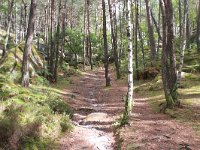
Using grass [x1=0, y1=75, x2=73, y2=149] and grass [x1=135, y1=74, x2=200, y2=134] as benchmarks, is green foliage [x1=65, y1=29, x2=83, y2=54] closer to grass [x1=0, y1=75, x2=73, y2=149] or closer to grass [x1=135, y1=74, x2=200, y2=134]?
grass [x1=135, y1=74, x2=200, y2=134]

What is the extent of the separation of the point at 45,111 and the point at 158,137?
4.44 m

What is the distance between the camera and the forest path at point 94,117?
11391mm

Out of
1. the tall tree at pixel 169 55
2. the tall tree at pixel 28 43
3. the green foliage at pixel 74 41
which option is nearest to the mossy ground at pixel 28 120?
the tall tree at pixel 28 43

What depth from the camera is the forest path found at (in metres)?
11.4

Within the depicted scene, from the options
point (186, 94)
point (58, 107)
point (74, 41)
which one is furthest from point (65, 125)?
point (74, 41)

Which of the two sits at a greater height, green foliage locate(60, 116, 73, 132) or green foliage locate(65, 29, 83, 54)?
green foliage locate(65, 29, 83, 54)

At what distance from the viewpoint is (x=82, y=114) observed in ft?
52.6

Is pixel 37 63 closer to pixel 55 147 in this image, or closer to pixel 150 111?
pixel 150 111

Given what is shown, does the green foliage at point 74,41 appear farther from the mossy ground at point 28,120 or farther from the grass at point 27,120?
the grass at point 27,120

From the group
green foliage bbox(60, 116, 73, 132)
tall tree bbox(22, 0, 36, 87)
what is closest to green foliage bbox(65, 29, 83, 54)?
tall tree bbox(22, 0, 36, 87)

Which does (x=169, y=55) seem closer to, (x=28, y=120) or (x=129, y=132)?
(x=129, y=132)

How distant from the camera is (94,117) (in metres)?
14.8

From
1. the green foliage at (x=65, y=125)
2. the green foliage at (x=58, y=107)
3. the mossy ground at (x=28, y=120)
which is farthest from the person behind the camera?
the green foliage at (x=58, y=107)

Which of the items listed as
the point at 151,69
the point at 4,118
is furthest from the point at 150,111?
the point at 151,69
